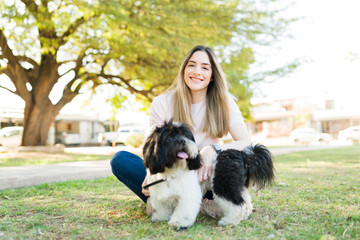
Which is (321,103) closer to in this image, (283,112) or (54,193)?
(283,112)

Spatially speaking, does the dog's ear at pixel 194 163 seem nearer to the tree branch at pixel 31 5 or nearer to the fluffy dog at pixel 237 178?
the fluffy dog at pixel 237 178

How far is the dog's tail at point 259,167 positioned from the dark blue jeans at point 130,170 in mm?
910

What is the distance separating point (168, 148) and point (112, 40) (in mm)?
6861

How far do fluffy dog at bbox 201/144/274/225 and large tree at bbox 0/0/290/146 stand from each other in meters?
5.46

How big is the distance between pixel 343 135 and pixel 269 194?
2061 cm

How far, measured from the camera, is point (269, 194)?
3.46 meters

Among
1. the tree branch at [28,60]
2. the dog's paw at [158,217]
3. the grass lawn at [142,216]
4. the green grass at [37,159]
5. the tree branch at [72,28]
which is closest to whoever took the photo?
the grass lawn at [142,216]

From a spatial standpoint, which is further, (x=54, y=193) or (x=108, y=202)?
(x=54, y=193)

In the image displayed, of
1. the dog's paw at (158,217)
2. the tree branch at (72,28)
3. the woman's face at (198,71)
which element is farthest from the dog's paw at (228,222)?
the tree branch at (72,28)

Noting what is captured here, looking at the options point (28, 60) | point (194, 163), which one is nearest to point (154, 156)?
point (194, 163)

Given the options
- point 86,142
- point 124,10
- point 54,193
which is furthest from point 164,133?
point 86,142

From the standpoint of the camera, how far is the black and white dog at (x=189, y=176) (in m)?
2.14

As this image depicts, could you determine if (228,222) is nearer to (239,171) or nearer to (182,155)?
(239,171)

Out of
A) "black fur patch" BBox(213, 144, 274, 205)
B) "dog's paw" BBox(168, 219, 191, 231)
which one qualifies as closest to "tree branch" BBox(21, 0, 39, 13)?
"black fur patch" BBox(213, 144, 274, 205)
